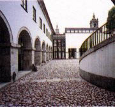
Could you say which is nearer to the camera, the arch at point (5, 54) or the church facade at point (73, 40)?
the arch at point (5, 54)

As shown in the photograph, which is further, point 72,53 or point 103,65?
point 72,53

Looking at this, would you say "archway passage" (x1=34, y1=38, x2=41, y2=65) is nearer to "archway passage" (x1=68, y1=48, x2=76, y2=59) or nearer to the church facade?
the church facade

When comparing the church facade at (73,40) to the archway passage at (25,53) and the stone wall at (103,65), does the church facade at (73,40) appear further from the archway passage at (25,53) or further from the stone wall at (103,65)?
the stone wall at (103,65)

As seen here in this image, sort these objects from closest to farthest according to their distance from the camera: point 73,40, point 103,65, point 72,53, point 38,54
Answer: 1. point 103,65
2. point 38,54
3. point 72,53
4. point 73,40

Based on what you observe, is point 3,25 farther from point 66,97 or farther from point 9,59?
point 66,97

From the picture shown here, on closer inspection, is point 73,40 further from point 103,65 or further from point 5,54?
point 103,65

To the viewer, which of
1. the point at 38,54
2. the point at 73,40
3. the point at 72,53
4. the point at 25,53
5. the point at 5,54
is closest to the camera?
the point at 5,54

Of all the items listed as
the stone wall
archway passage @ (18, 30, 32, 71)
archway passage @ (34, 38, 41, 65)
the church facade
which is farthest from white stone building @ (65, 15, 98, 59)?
the stone wall

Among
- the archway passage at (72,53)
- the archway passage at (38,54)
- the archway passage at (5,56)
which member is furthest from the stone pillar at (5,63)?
the archway passage at (72,53)

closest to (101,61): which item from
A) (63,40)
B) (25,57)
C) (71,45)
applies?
(25,57)

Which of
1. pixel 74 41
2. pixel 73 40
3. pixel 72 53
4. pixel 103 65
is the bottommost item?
pixel 103 65

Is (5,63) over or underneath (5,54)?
underneath

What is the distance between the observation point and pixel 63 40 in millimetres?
38656

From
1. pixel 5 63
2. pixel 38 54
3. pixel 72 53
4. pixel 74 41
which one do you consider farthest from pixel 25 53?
pixel 74 41
